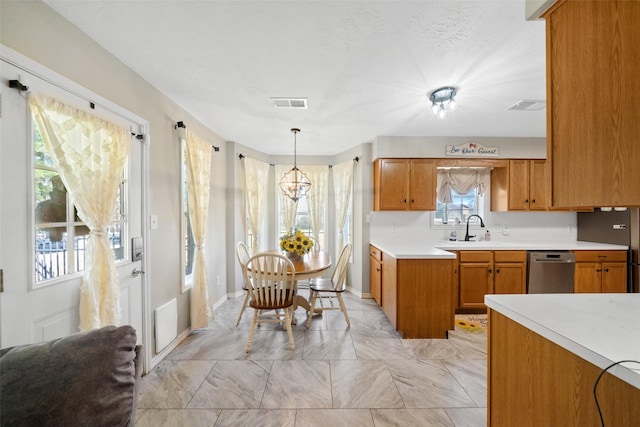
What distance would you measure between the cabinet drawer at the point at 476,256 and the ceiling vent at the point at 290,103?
2.74m

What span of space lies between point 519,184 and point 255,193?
13.3 ft

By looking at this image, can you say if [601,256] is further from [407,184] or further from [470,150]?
[407,184]

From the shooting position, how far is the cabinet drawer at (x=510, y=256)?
10.4ft

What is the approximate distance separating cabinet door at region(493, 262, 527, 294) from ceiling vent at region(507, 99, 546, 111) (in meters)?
1.89

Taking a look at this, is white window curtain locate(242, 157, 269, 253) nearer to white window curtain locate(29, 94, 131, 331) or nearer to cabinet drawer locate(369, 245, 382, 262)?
cabinet drawer locate(369, 245, 382, 262)

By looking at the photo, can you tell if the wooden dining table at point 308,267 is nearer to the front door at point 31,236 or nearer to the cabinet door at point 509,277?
the front door at point 31,236

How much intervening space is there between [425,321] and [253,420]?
6.24 ft

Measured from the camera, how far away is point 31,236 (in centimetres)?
124

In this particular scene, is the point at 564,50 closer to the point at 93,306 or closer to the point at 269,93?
the point at 269,93

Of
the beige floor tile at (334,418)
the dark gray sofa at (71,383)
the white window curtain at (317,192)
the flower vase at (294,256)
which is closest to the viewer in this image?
the dark gray sofa at (71,383)

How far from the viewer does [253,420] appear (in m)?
1.59

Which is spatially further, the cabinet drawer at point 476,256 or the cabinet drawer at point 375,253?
the cabinet drawer at point 375,253

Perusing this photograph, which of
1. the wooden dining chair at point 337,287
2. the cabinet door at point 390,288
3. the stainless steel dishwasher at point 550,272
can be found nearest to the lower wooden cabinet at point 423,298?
the cabinet door at point 390,288

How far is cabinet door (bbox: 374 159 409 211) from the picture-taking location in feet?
11.6
